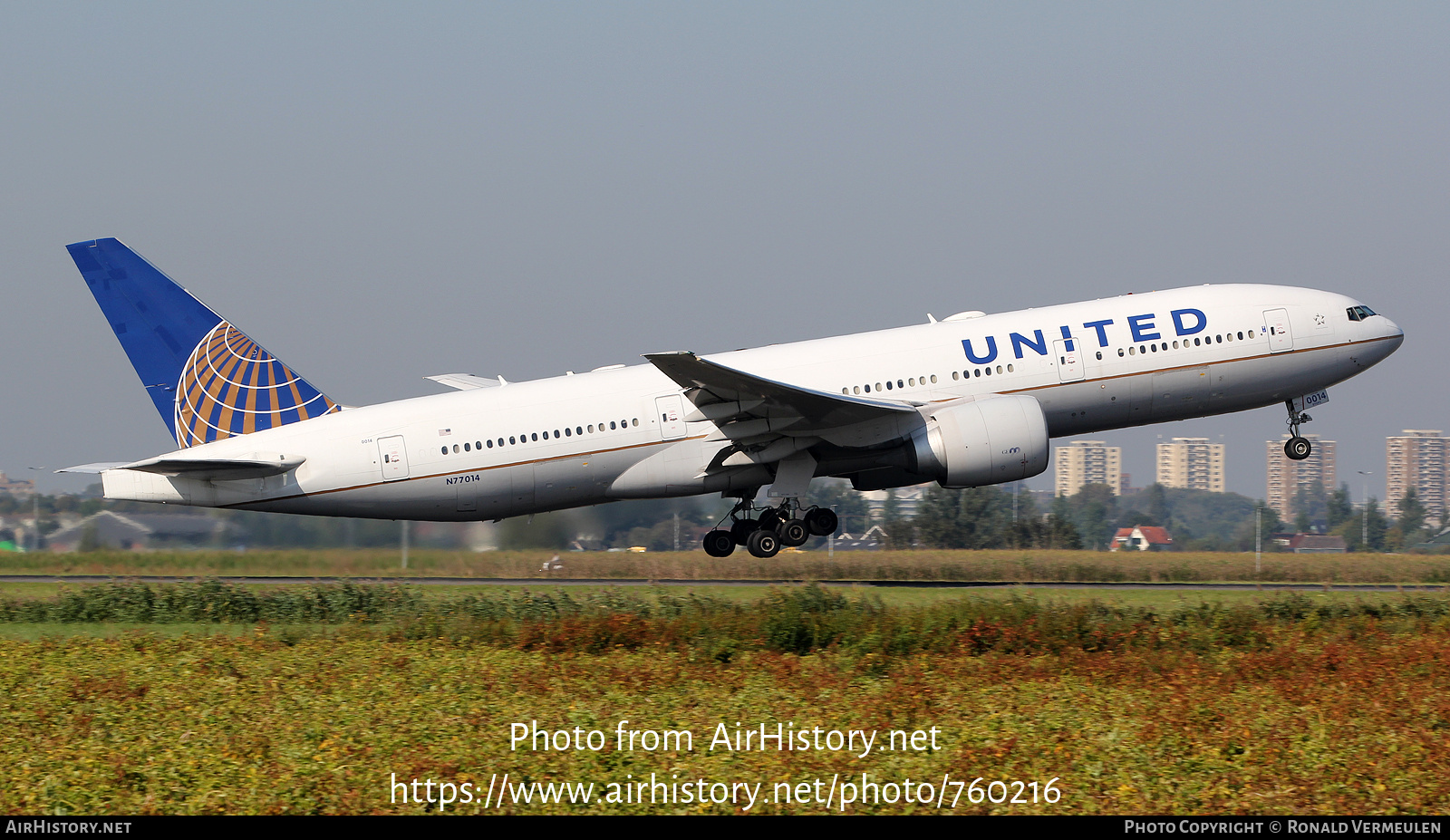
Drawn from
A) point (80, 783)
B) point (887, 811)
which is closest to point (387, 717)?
point (80, 783)

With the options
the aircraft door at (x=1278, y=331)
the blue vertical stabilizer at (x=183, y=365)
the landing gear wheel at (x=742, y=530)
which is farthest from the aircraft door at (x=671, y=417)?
the aircraft door at (x=1278, y=331)

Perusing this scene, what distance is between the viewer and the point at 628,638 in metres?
18.4

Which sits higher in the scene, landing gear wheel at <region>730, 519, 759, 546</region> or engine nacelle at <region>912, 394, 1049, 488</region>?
engine nacelle at <region>912, 394, 1049, 488</region>

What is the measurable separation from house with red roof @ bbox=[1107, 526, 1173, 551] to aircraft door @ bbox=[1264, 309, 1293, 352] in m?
32.6

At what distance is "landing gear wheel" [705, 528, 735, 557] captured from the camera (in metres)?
28.7

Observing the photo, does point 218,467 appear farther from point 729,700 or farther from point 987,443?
point 987,443

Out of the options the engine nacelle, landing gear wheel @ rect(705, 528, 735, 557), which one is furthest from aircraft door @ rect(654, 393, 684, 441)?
the engine nacelle

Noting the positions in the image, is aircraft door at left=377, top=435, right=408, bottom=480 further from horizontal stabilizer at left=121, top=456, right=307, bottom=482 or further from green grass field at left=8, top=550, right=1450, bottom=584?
green grass field at left=8, top=550, right=1450, bottom=584

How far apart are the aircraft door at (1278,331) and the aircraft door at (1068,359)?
445cm

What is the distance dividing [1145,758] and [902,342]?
1596 centimetres

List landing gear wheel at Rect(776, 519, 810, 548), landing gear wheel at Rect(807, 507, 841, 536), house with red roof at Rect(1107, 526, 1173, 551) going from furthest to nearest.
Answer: house with red roof at Rect(1107, 526, 1173, 551) < landing gear wheel at Rect(807, 507, 841, 536) < landing gear wheel at Rect(776, 519, 810, 548)

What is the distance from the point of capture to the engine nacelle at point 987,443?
25.0 metres

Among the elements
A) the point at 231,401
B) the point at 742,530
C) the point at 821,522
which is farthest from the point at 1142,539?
the point at 231,401

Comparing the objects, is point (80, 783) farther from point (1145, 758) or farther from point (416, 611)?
point (416, 611)
